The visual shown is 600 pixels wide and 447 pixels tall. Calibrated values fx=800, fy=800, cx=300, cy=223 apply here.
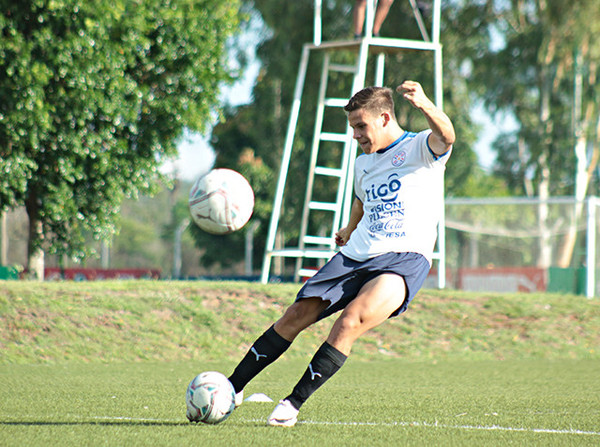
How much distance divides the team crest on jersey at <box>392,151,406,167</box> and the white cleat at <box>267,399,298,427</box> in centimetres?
159

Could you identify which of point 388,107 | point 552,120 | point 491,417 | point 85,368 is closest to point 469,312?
point 85,368

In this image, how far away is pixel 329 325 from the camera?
1177 cm

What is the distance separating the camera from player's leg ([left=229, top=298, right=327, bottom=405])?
4.91 m

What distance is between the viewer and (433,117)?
4539 mm

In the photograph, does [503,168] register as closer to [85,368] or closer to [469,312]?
[469,312]

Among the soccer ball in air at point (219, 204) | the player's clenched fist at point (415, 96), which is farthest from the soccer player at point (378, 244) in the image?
the soccer ball in air at point (219, 204)

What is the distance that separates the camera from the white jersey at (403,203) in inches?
192

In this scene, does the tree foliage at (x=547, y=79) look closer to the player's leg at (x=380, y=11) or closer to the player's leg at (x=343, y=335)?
the player's leg at (x=380, y=11)

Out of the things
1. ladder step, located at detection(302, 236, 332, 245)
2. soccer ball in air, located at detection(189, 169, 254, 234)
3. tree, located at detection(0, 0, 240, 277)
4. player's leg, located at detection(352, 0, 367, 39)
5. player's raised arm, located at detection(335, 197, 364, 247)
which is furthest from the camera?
tree, located at detection(0, 0, 240, 277)

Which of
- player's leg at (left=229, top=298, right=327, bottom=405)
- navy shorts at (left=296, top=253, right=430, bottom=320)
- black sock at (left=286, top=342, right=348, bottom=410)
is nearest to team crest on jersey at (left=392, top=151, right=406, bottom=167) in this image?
navy shorts at (left=296, top=253, right=430, bottom=320)

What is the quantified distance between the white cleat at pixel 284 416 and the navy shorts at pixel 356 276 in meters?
0.61

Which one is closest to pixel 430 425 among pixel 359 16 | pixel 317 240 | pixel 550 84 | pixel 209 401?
pixel 209 401

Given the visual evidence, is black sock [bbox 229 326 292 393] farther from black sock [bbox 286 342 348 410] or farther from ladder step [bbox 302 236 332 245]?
ladder step [bbox 302 236 332 245]

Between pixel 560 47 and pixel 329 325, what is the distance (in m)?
18.4
